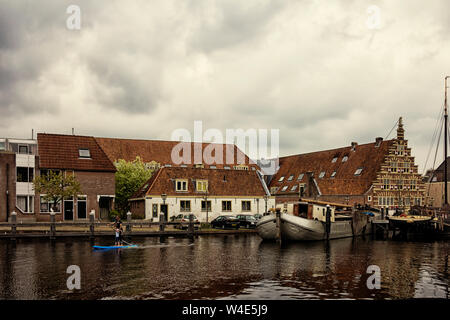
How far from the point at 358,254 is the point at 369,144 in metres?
45.7

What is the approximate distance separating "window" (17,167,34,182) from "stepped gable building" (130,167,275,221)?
1285 cm

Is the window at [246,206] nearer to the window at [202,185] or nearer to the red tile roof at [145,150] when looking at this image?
the window at [202,185]

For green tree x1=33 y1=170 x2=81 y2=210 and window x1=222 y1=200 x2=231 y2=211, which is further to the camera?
window x1=222 y1=200 x2=231 y2=211

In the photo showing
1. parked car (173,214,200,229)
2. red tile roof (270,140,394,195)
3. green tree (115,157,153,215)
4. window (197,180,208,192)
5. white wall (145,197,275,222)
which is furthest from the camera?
green tree (115,157,153,215)

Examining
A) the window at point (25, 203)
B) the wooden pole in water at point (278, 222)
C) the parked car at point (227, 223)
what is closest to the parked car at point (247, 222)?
the parked car at point (227, 223)

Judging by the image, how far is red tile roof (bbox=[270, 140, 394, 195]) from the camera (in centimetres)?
6756

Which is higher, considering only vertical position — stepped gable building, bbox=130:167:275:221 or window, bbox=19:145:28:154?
window, bbox=19:145:28:154

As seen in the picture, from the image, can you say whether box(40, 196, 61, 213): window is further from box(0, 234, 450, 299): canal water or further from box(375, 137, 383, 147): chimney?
box(375, 137, 383, 147): chimney

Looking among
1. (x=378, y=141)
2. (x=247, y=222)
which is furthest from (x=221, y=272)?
(x=378, y=141)

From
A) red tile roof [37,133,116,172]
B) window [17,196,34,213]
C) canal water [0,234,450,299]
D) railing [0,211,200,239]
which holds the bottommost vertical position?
canal water [0,234,450,299]

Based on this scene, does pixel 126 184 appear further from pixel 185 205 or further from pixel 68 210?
pixel 68 210

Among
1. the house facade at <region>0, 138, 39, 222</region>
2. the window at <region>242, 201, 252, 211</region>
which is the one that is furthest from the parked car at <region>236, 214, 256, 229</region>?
the house facade at <region>0, 138, 39, 222</region>

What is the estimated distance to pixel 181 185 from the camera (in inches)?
2344
